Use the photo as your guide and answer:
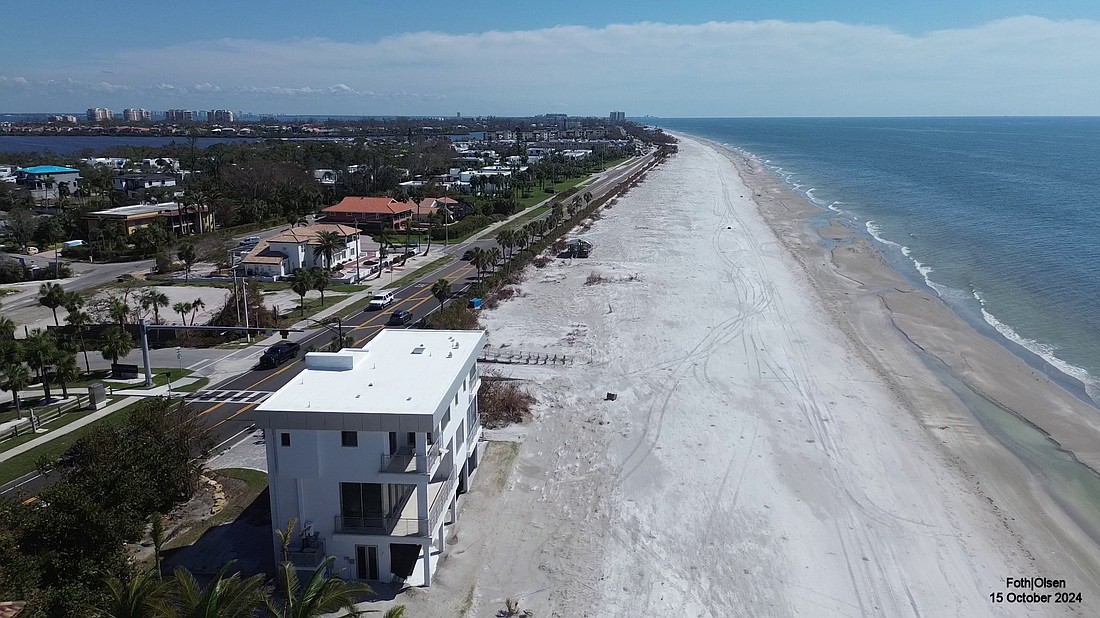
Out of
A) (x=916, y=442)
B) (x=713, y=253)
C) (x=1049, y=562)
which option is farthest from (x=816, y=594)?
(x=713, y=253)

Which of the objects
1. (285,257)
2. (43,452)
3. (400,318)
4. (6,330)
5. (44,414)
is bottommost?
(44,414)

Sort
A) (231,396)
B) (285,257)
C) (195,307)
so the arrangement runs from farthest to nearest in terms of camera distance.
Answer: (285,257), (195,307), (231,396)

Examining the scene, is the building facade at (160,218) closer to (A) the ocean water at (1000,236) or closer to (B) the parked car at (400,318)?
(B) the parked car at (400,318)

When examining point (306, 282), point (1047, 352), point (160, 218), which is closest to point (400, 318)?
point (306, 282)

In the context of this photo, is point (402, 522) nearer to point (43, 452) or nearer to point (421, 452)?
point (421, 452)

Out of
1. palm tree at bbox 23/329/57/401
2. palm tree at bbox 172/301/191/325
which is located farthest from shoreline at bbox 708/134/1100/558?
palm tree at bbox 23/329/57/401
